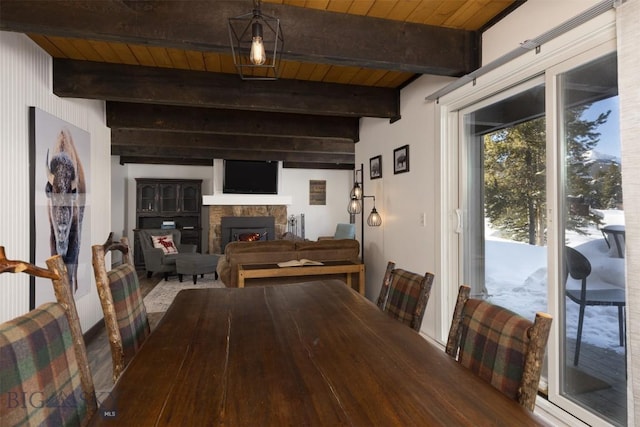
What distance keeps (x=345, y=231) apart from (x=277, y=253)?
4.19 metres

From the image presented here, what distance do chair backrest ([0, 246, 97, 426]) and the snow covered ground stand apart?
2.16m

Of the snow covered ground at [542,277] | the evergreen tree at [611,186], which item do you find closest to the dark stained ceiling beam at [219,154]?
the snow covered ground at [542,277]

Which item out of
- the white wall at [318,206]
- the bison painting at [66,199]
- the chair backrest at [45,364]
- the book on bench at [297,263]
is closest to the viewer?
the chair backrest at [45,364]

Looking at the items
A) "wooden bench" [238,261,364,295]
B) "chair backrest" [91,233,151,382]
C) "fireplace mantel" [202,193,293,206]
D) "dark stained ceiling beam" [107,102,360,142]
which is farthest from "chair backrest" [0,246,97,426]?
"fireplace mantel" [202,193,293,206]

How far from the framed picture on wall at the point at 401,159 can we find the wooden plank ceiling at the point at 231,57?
363 mm

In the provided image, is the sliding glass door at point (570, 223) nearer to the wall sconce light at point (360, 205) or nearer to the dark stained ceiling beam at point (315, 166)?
the wall sconce light at point (360, 205)

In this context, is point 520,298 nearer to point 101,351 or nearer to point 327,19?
point 327,19

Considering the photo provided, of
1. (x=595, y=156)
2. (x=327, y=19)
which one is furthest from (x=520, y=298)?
(x=327, y=19)

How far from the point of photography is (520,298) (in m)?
2.24

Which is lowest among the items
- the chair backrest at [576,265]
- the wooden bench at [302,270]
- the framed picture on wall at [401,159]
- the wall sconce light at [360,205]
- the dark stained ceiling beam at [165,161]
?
the wooden bench at [302,270]

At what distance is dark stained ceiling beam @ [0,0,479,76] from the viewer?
5.72 feet

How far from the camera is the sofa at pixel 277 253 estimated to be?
368cm

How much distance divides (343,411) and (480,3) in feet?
7.31

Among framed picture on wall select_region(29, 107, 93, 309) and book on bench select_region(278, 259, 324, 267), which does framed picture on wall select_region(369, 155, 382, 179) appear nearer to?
book on bench select_region(278, 259, 324, 267)
